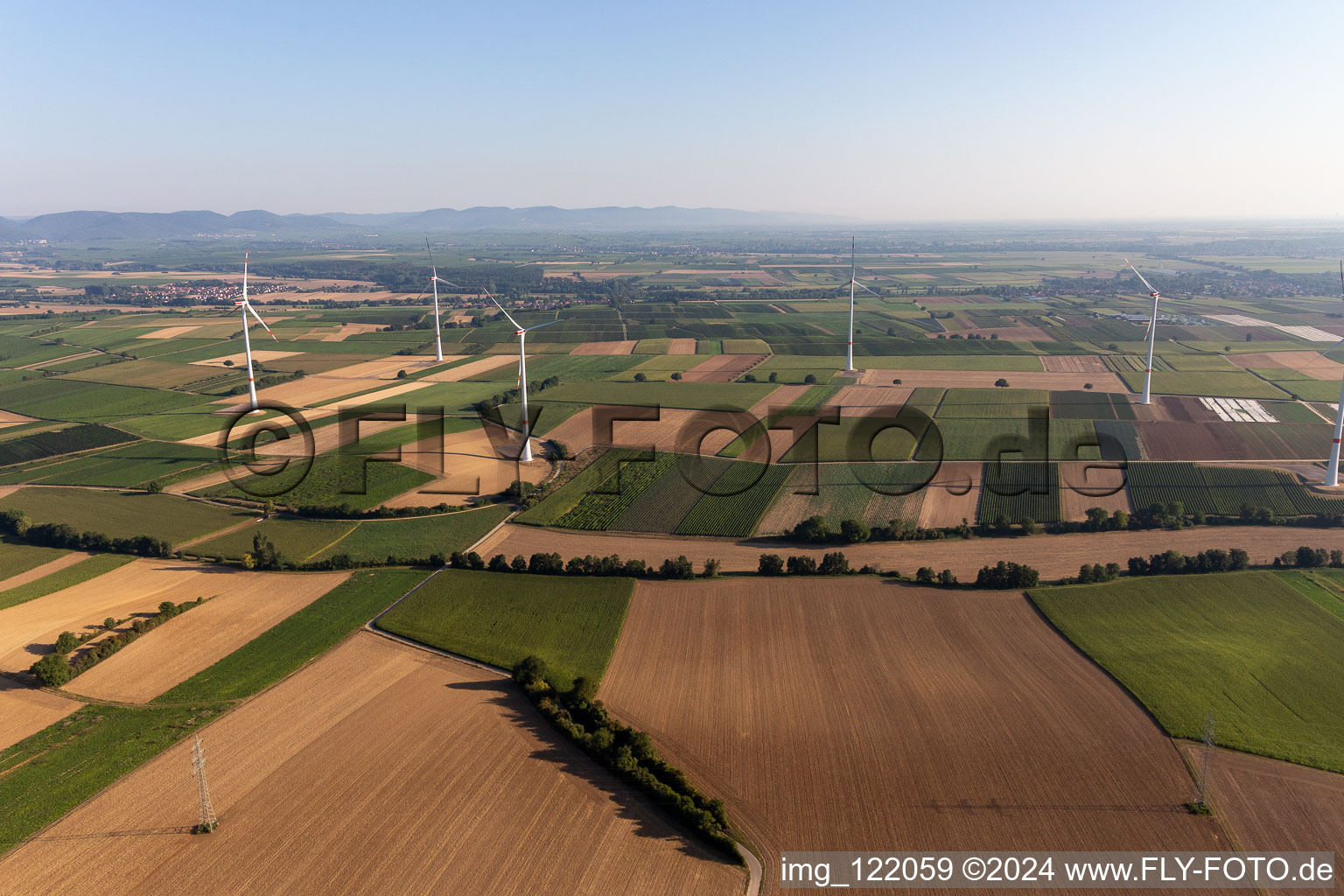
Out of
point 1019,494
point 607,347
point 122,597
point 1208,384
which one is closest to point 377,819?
point 122,597

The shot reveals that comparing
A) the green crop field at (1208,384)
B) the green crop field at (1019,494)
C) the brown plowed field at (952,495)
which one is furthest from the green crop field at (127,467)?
the green crop field at (1208,384)

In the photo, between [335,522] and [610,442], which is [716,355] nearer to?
[610,442]

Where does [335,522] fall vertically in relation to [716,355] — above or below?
below

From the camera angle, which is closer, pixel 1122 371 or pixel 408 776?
pixel 408 776

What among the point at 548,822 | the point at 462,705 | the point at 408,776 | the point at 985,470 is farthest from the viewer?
the point at 985,470

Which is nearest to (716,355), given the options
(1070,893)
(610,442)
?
(610,442)

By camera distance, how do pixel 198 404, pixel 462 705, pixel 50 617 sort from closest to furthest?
pixel 462 705 → pixel 50 617 → pixel 198 404

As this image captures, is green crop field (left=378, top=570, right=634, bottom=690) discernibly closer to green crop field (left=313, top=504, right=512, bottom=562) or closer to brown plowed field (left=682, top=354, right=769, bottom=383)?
green crop field (left=313, top=504, right=512, bottom=562)
